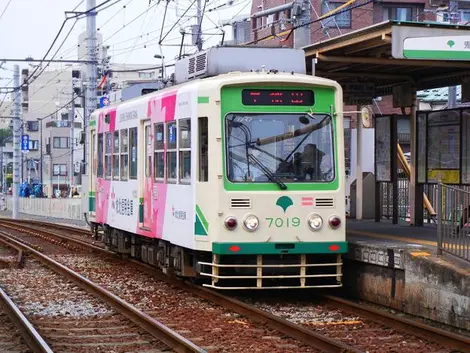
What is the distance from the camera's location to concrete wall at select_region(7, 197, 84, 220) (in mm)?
45562

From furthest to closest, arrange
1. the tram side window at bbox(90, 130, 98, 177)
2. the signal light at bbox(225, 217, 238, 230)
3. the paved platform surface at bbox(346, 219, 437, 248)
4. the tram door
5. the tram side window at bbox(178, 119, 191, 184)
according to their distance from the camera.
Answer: the tram side window at bbox(90, 130, 98, 177) < the tram door < the paved platform surface at bbox(346, 219, 437, 248) < the tram side window at bbox(178, 119, 191, 184) < the signal light at bbox(225, 217, 238, 230)

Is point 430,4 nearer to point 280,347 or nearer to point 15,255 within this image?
point 15,255

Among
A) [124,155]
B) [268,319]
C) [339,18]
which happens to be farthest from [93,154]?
[339,18]

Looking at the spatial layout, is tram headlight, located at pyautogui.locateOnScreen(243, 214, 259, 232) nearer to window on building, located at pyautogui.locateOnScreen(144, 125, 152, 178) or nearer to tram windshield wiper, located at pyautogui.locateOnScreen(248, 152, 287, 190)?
tram windshield wiper, located at pyautogui.locateOnScreen(248, 152, 287, 190)

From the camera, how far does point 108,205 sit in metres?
19.4

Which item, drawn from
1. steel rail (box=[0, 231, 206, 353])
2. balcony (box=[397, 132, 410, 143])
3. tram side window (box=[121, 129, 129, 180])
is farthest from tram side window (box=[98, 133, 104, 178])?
balcony (box=[397, 132, 410, 143])

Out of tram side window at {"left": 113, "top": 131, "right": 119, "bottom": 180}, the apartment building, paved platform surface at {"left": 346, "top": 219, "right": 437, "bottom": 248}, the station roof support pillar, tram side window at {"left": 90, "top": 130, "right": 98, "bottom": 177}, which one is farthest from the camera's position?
the apartment building

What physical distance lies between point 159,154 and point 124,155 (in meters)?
2.55

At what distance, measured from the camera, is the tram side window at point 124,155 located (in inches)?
688

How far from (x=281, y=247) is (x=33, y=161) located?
306ft

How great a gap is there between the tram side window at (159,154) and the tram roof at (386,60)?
291 cm

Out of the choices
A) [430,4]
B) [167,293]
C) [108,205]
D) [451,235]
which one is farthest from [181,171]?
[430,4]

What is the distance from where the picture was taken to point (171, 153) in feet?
48.1

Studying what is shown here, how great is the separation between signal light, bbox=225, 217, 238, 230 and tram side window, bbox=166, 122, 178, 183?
1663 mm
